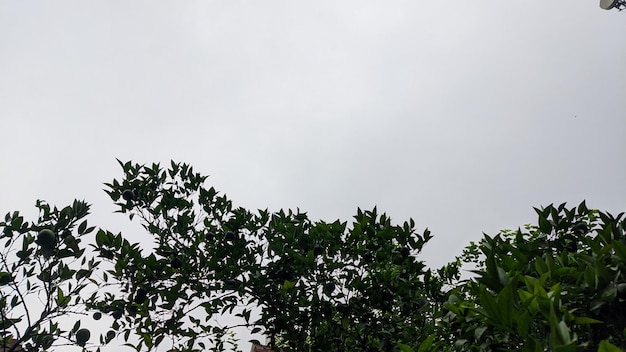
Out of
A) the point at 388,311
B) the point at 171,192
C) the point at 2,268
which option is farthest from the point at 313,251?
the point at 2,268

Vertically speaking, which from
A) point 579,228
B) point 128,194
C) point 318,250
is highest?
point 128,194

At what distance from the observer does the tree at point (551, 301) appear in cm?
126

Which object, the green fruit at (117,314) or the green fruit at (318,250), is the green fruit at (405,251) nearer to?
the green fruit at (318,250)

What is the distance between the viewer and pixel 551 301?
1.25 metres

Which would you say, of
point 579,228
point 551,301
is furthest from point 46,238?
point 579,228

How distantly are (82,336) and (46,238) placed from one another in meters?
0.84

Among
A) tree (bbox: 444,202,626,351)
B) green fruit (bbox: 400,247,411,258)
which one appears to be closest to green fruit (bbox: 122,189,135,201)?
green fruit (bbox: 400,247,411,258)

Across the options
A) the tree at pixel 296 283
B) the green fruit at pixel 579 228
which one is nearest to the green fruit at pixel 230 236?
the tree at pixel 296 283


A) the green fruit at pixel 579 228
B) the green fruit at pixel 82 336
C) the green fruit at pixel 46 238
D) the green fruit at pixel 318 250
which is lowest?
the green fruit at pixel 579 228

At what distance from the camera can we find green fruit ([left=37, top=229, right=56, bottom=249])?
3131 millimetres

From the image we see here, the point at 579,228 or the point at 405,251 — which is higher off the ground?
the point at 405,251

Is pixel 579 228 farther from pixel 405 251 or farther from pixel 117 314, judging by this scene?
pixel 117 314

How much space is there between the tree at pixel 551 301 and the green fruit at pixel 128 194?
3.06m

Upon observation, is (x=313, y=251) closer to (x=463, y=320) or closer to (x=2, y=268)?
(x=463, y=320)
